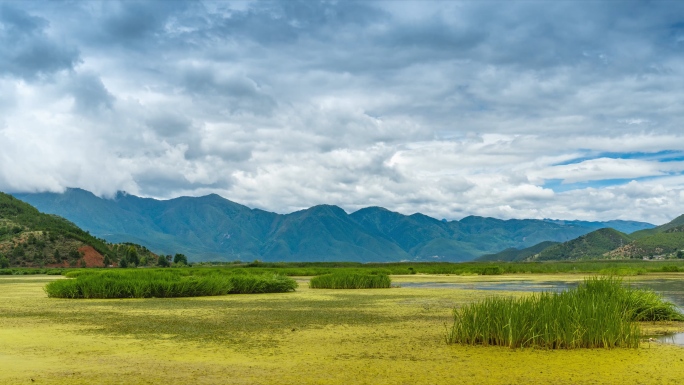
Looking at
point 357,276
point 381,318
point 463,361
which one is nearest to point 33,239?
point 357,276

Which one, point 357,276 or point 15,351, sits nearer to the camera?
point 15,351

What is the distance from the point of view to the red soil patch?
12419 cm

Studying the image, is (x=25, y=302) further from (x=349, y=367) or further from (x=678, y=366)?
(x=678, y=366)

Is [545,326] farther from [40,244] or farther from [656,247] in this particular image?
[656,247]

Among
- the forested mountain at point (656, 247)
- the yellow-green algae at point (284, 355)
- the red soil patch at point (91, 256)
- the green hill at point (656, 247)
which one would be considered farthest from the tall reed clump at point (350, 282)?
the green hill at point (656, 247)

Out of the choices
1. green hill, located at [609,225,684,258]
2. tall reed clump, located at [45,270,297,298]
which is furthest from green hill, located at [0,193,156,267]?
green hill, located at [609,225,684,258]

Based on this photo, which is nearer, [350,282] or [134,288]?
[134,288]

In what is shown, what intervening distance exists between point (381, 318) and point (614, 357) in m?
8.26

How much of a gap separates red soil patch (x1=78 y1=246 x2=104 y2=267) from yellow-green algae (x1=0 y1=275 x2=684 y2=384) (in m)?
111

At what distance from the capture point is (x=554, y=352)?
519 inches

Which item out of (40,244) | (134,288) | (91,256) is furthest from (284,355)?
(91,256)

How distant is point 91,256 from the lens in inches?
5020

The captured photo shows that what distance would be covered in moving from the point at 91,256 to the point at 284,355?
411 ft

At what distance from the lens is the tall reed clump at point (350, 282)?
3984 cm
